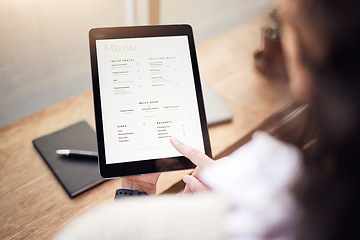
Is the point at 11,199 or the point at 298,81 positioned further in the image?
the point at 11,199

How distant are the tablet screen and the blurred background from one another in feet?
1.01

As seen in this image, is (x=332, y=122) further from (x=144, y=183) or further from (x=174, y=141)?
(x=144, y=183)

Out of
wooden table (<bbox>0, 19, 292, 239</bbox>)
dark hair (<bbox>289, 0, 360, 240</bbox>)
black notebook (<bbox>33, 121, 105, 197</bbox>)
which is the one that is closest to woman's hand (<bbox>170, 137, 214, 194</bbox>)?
wooden table (<bbox>0, 19, 292, 239</bbox>)

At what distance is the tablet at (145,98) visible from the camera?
76 centimetres

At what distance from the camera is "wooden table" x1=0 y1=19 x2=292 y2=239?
0.79 m

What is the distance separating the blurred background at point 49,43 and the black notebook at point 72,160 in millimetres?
201

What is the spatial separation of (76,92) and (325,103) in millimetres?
1005

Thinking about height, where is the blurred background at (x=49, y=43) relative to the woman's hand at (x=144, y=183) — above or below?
above

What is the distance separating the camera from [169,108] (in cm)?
80

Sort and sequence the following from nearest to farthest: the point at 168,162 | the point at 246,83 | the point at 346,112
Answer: the point at 346,112, the point at 168,162, the point at 246,83

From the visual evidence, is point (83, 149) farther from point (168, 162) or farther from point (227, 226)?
point (227, 226)

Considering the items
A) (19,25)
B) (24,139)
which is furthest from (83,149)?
(19,25)

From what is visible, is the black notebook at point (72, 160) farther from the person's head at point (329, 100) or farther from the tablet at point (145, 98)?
the person's head at point (329, 100)

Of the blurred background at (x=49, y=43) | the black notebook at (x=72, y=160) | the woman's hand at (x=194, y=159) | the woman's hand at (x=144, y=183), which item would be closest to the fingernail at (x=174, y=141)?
the woman's hand at (x=194, y=159)
